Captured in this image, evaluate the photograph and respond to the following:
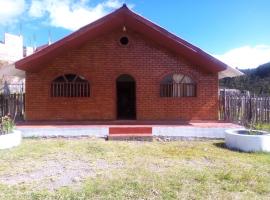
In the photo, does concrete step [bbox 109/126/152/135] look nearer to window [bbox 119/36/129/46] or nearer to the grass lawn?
the grass lawn

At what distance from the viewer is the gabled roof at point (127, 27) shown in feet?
49.6

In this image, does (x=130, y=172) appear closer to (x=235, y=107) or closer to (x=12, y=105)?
(x=235, y=107)

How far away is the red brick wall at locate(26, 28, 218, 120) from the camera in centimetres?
1638

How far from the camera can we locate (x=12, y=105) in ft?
57.1

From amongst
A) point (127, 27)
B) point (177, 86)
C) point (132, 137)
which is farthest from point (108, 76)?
point (132, 137)

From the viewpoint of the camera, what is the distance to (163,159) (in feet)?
33.2

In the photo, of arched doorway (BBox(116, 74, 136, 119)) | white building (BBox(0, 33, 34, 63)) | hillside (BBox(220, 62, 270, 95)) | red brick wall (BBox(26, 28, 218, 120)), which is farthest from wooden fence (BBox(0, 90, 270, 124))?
white building (BBox(0, 33, 34, 63))

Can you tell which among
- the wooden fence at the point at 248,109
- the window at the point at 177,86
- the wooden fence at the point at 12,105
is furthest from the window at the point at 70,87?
the wooden fence at the point at 248,109

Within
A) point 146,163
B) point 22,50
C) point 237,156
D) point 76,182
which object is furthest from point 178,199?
point 22,50

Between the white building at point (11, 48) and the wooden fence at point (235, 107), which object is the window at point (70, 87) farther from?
the white building at point (11, 48)

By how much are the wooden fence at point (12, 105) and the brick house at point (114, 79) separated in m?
1.24

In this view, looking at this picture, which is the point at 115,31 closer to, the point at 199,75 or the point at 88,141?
the point at 199,75

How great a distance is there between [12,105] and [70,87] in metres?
2.85

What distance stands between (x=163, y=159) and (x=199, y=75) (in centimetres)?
720
